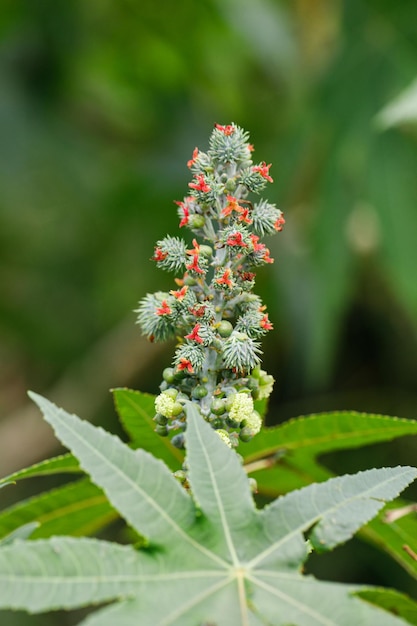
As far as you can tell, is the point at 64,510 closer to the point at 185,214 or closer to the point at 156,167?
the point at 185,214

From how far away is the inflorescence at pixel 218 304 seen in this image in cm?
136

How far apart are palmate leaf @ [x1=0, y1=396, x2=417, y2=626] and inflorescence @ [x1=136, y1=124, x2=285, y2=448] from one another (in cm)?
11

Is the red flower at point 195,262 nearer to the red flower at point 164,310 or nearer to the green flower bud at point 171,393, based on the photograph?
the red flower at point 164,310

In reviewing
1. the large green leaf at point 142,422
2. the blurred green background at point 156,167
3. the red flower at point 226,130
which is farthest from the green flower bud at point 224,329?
the blurred green background at point 156,167

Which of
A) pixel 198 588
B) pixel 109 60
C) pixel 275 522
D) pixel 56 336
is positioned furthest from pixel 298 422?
pixel 109 60

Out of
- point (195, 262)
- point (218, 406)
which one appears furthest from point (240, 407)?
point (195, 262)

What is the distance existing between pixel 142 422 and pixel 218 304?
0.58m

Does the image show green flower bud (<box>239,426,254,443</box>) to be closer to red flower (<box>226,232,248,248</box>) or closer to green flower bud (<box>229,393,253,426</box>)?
green flower bud (<box>229,393,253,426</box>)

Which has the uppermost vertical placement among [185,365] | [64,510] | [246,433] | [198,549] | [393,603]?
[64,510]

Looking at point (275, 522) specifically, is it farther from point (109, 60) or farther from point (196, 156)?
point (109, 60)

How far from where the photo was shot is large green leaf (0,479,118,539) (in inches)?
80.0

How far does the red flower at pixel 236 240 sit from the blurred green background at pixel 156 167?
10.8 ft

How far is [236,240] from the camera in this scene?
4.52 feet

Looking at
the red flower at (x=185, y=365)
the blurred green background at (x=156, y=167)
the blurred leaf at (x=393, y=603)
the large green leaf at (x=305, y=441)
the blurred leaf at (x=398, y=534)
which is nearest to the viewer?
the red flower at (x=185, y=365)
